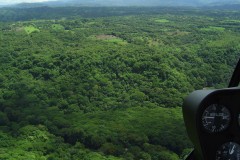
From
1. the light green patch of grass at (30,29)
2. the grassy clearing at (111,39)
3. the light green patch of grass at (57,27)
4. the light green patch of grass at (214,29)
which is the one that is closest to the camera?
the grassy clearing at (111,39)

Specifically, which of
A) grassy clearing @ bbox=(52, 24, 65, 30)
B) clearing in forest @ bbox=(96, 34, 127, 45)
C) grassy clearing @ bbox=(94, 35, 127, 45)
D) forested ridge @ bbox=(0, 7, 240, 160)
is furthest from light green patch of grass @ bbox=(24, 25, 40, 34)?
grassy clearing @ bbox=(94, 35, 127, 45)

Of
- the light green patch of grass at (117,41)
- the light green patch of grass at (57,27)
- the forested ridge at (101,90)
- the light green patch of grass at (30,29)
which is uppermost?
the light green patch of grass at (57,27)

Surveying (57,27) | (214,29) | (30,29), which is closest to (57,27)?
(57,27)

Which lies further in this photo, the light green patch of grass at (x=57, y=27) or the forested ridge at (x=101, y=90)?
the light green patch of grass at (x=57, y=27)

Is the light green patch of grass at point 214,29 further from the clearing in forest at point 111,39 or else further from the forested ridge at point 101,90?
the clearing in forest at point 111,39

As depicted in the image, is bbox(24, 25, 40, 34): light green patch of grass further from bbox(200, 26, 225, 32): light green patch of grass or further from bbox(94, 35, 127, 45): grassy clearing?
bbox(200, 26, 225, 32): light green patch of grass

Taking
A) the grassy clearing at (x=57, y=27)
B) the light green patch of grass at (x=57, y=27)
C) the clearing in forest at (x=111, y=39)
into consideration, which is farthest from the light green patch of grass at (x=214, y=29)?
the grassy clearing at (x=57, y=27)

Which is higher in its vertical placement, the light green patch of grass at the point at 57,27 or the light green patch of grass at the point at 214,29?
the light green patch of grass at the point at 214,29

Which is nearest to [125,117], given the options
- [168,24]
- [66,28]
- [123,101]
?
[123,101]
